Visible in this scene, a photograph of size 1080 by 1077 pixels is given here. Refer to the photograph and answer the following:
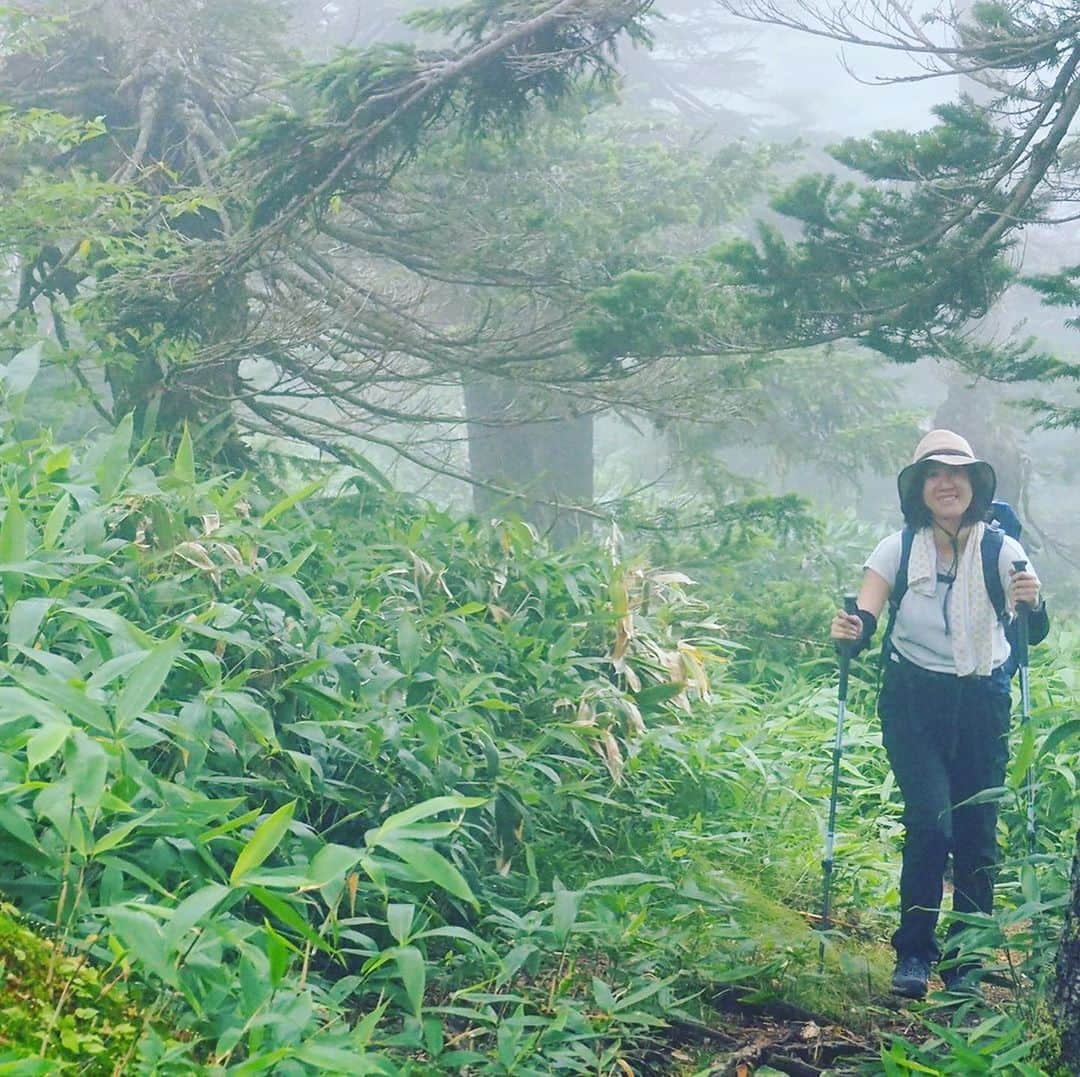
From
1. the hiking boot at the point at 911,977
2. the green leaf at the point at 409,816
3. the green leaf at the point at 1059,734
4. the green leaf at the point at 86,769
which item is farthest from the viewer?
the hiking boot at the point at 911,977

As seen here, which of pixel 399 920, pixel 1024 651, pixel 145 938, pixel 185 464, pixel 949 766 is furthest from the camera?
pixel 185 464

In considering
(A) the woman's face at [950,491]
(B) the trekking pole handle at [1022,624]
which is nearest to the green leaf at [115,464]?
(A) the woman's face at [950,491]

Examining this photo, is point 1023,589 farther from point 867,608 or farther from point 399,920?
point 399,920

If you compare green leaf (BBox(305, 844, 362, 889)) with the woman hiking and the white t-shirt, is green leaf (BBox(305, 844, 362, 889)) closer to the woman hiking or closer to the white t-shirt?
the woman hiking

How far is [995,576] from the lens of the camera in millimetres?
4879

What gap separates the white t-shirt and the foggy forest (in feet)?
0.07

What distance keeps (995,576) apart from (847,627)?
593 millimetres

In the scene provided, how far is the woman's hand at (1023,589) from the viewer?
4.74 meters

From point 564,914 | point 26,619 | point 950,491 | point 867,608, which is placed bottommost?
point 564,914

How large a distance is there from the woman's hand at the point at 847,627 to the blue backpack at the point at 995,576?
11cm

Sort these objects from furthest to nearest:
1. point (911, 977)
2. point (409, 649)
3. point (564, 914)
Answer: point (409, 649) → point (911, 977) → point (564, 914)

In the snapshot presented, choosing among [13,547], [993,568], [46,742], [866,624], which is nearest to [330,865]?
[46,742]

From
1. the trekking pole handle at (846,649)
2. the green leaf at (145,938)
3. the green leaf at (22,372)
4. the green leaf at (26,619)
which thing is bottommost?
the trekking pole handle at (846,649)

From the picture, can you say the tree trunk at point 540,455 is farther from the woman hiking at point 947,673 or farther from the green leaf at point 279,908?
the green leaf at point 279,908
